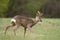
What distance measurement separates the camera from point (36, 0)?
1959cm

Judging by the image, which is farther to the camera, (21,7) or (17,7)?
(17,7)

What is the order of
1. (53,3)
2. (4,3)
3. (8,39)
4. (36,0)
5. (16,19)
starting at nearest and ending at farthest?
(8,39), (16,19), (36,0), (53,3), (4,3)

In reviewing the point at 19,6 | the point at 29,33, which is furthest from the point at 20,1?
the point at 29,33

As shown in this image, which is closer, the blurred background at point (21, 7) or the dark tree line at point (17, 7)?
the blurred background at point (21, 7)

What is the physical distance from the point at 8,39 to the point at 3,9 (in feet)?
41.4

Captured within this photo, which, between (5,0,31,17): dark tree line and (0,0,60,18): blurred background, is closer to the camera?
(0,0,60,18): blurred background

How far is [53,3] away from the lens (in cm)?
2448

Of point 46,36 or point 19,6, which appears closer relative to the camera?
point 46,36

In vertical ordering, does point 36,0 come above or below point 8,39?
above

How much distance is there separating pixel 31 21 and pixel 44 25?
4.22m

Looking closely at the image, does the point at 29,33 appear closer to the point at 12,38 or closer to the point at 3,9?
the point at 12,38

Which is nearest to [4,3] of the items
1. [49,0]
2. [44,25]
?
[49,0]

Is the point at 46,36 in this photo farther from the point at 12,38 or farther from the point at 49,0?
the point at 49,0

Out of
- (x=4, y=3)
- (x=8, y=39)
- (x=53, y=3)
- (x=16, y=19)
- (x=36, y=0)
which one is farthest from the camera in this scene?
(x=4, y=3)
